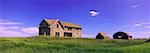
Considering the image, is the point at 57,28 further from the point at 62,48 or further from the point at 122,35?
the point at 62,48

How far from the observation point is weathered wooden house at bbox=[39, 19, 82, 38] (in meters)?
64.5

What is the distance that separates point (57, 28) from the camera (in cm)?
6631

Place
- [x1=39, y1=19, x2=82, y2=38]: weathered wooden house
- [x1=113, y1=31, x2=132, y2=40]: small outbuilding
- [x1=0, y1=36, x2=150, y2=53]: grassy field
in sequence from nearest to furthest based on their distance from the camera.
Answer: [x1=0, y1=36, x2=150, y2=53]: grassy field
[x1=39, y1=19, x2=82, y2=38]: weathered wooden house
[x1=113, y1=31, x2=132, y2=40]: small outbuilding

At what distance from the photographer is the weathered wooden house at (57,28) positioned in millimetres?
64500

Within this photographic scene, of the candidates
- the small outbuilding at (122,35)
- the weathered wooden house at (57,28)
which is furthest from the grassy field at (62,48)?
the small outbuilding at (122,35)

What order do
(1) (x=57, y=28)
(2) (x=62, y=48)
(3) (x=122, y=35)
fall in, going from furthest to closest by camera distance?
(3) (x=122, y=35) → (1) (x=57, y=28) → (2) (x=62, y=48)

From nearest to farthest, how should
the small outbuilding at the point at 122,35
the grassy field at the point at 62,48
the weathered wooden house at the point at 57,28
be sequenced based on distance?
the grassy field at the point at 62,48, the weathered wooden house at the point at 57,28, the small outbuilding at the point at 122,35

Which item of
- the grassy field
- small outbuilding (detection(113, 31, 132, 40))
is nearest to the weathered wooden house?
small outbuilding (detection(113, 31, 132, 40))

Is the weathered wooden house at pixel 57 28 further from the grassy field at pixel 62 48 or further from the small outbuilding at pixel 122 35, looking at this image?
the grassy field at pixel 62 48

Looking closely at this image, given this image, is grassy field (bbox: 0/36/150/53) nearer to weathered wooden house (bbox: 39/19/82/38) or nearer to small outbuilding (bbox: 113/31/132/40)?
weathered wooden house (bbox: 39/19/82/38)

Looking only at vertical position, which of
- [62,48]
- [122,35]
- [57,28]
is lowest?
[62,48]

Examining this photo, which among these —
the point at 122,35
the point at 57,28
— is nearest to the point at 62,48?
the point at 57,28

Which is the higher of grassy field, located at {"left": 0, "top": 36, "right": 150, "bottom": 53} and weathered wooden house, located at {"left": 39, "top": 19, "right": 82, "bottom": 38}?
weathered wooden house, located at {"left": 39, "top": 19, "right": 82, "bottom": 38}

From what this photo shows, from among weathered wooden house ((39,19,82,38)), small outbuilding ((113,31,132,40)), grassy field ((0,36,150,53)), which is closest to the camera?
grassy field ((0,36,150,53))
